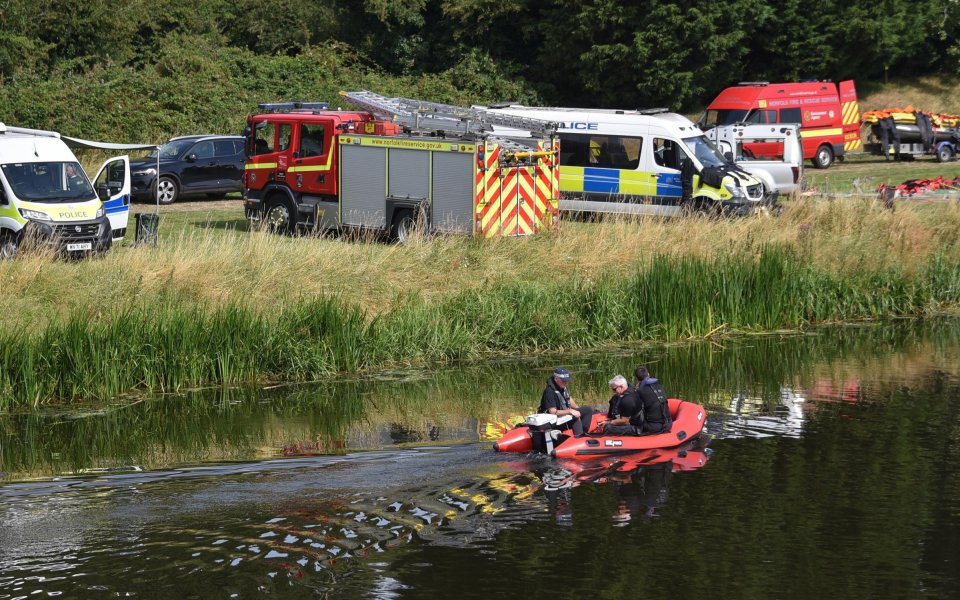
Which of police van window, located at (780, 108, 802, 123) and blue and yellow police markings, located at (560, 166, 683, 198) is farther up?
police van window, located at (780, 108, 802, 123)

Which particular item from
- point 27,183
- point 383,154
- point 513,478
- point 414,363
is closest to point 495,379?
point 414,363

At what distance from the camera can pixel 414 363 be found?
18562mm

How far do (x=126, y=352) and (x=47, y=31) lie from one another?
27.1 m

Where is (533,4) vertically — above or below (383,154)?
above

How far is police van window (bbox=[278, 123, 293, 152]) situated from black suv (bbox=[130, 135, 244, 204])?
6.15 m

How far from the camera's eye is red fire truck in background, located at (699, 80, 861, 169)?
3725 cm

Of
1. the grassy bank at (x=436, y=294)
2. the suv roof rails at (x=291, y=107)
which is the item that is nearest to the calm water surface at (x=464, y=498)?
the grassy bank at (x=436, y=294)

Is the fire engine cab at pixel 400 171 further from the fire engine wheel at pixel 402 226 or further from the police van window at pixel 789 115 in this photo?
the police van window at pixel 789 115

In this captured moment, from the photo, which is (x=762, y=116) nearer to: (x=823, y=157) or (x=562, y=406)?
(x=823, y=157)

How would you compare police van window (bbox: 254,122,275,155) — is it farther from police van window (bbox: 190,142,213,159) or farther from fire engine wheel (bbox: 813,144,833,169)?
fire engine wheel (bbox: 813,144,833,169)

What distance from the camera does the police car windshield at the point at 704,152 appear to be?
26422 millimetres

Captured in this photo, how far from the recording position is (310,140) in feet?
84.6

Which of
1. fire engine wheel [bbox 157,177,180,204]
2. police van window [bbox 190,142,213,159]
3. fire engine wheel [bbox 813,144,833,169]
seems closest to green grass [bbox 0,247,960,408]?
fire engine wheel [bbox 157,177,180,204]

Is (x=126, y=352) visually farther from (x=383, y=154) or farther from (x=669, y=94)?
(x=669, y=94)
